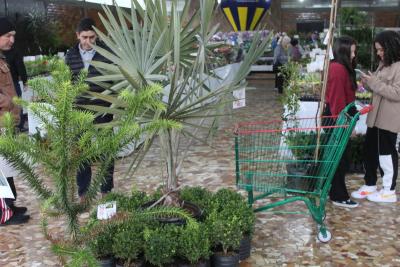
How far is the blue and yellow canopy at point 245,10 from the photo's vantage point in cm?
1034

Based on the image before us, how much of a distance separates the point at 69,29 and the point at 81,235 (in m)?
10.4

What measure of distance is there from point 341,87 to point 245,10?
648cm

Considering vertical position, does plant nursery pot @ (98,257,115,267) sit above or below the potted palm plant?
below

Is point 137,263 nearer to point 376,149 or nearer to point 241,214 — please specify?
point 241,214

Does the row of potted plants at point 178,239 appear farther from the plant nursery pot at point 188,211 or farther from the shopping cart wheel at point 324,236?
the shopping cart wheel at point 324,236

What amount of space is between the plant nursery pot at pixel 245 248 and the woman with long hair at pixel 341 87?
4.43ft

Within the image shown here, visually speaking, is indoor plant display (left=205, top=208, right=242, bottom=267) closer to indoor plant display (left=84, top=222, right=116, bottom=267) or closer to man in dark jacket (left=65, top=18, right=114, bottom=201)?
indoor plant display (left=84, top=222, right=116, bottom=267)

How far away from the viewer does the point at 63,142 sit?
207 cm

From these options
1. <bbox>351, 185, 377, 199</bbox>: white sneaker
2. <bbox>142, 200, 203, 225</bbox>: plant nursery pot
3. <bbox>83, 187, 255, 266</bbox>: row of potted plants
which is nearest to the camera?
<bbox>83, 187, 255, 266</bbox>: row of potted plants

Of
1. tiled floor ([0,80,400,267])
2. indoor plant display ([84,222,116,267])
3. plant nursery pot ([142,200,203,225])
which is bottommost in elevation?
tiled floor ([0,80,400,267])

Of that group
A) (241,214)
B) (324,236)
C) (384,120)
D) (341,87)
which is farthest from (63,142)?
(384,120)

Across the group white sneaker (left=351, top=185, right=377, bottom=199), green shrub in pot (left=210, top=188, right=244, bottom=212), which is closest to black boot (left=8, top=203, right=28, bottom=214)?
green shrub in pot (left=210, top=188, right=244, bottom=212)

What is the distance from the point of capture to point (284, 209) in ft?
14.5

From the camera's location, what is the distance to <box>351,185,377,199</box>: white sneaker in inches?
183
